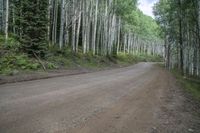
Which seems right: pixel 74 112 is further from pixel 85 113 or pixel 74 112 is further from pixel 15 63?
pixel 15 63

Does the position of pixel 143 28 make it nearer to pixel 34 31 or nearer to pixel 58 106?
pixel 34 31

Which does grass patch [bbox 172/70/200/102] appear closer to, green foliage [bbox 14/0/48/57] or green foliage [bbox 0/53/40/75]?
green foliage [bbox 0/53/40/75]

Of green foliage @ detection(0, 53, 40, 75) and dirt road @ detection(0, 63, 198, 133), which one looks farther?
green foliage @ detection(0, 53, 40, 75)

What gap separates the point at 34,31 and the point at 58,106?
13119mm

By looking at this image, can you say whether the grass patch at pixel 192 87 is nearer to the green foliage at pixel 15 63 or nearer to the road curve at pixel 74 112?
the road curve at pixel 74 112

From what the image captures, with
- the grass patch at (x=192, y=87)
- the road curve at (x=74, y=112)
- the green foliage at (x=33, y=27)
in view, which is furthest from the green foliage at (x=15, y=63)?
the grass patch at (x=192, y=87)

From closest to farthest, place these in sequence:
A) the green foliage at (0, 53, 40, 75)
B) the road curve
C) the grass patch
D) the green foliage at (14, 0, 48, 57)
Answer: the road curve < the grass patch < the green foliage at (0, 53, 40, 75) < the green foliage at (14, 0, 48, 57)

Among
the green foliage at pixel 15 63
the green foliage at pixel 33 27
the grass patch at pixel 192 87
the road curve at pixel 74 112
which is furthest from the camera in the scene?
the green foliage at pixel 33 27

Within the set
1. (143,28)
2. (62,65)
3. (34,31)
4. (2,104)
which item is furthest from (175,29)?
(143,28)

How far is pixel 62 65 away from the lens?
21422mm

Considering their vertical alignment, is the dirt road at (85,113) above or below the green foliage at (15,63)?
below

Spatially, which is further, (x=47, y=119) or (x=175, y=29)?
(x=175, y=29)

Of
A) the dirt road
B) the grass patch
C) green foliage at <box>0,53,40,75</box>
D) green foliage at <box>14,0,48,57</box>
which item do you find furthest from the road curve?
green foliage at <box>14,0,48,57</box>

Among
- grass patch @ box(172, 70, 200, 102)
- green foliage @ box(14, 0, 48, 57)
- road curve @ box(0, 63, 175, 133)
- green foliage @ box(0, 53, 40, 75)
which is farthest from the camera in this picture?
green foliage @ box(14, 0, 48, 57)
